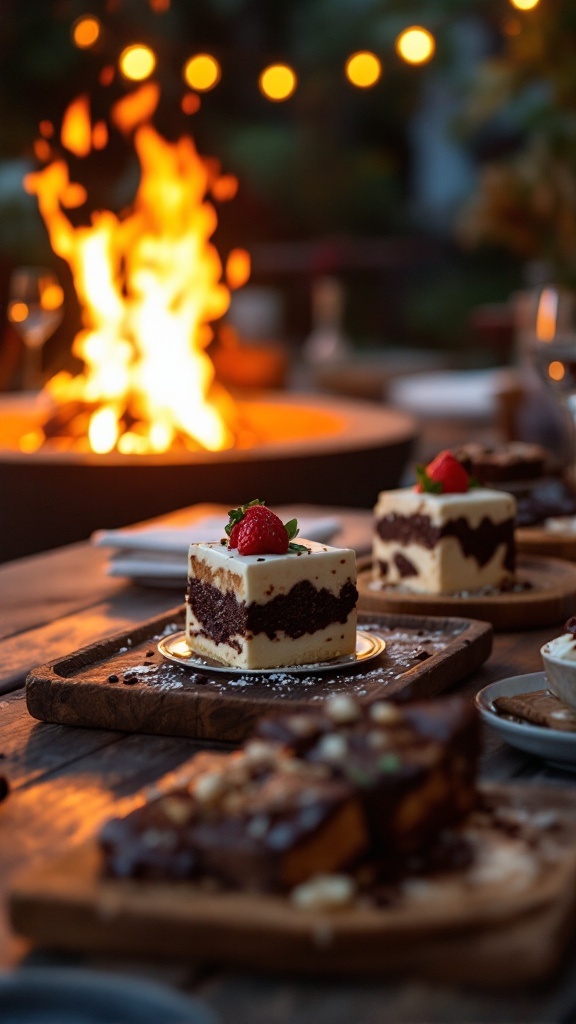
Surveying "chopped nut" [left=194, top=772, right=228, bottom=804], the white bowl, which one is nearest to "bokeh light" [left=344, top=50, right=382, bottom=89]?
the white bowl

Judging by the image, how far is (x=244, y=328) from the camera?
10000 millimetres

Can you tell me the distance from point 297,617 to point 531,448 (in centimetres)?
144

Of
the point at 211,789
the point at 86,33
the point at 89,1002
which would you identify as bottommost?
the point at 89,1002

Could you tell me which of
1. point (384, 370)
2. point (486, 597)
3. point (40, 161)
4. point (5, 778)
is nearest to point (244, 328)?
point (384, 370)

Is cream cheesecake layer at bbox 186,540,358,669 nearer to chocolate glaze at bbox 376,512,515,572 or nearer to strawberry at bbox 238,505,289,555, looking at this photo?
strawberry at bbox 238,505,289,555

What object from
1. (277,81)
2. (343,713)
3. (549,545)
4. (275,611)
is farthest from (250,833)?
(277,81)

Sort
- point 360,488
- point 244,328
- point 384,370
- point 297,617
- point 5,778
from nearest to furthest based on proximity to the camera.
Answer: point 5,778 < point 297,617 < point 360,488 < point 384,370 < point 244,328

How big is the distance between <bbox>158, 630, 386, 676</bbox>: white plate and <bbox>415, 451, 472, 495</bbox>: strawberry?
46cm

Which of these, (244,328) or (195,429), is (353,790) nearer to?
(195,429)

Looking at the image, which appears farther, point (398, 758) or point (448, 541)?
point (448, 541)

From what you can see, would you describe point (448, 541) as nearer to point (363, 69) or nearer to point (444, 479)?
point (444, 479)

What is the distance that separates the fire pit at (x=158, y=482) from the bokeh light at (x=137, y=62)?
1.53 meters

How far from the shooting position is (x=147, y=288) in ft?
16.3

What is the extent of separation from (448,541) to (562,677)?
819mm
